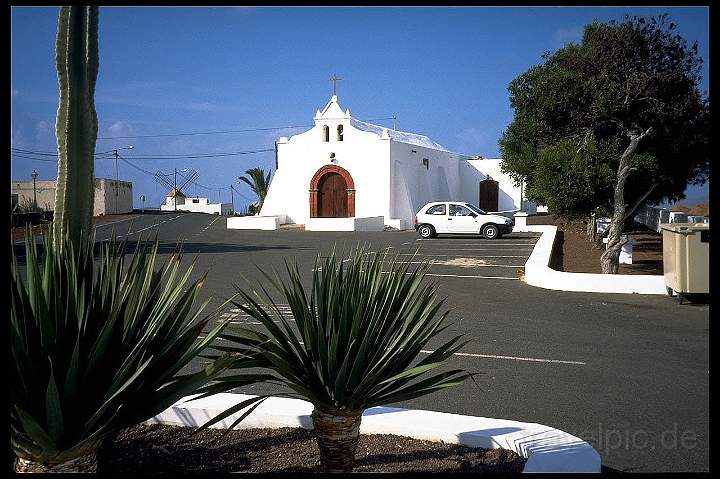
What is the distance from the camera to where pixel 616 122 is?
1209cm

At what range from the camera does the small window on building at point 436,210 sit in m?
24.0

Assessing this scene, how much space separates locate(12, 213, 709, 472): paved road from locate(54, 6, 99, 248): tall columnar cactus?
160 centimetres

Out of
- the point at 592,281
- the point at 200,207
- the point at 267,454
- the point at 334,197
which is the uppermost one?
the point at 200,207

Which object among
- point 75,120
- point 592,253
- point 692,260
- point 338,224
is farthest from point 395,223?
point 692,260

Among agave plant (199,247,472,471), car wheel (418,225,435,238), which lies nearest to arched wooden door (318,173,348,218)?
car wheel (418,225,435,238)

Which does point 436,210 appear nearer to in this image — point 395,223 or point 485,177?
point 395,223

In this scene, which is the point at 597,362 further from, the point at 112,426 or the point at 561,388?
the point at 112,426

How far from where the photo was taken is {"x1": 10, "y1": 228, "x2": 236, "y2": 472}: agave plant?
2.75 meters

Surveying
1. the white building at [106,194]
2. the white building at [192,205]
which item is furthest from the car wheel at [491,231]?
the white building at [192,205]

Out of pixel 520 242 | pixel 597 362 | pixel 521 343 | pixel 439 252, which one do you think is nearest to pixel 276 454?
pixel 597 362

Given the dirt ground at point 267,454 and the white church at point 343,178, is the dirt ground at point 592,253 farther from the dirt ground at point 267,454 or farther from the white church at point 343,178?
the dirt ground at point 267,454

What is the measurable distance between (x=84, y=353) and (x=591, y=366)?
175 inches

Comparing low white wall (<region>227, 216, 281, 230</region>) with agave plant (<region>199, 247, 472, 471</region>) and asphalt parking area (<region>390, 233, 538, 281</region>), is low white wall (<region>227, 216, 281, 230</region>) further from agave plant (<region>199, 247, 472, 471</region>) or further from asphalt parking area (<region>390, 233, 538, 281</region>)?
agave plant (<region>199, 247, 472, 471</region>)

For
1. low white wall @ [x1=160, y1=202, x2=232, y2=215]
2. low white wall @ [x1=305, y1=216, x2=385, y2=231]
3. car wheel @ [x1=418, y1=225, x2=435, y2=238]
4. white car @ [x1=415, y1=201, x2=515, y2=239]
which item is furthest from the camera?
Answer: low white wall @ [x1=160, y1=202, x2=232, y2=215]
